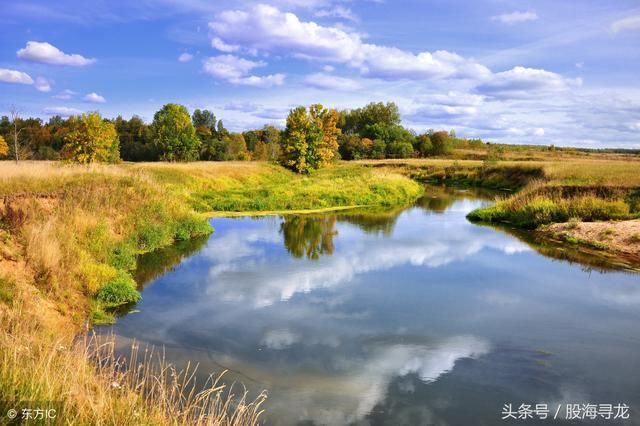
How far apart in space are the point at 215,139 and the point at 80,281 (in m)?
77.3

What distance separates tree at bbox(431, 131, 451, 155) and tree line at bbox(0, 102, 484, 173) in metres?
0.19

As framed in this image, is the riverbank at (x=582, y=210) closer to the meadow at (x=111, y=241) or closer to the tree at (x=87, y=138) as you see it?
the meadow at (x=111, y=241)

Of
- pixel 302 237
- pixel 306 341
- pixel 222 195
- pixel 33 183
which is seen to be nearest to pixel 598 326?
pixel 306 341

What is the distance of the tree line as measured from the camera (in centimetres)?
4497

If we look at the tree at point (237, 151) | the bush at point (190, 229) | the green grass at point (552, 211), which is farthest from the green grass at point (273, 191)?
the tree at point (237, 151)

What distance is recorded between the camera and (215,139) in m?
86.5

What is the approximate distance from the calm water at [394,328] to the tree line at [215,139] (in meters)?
28.2

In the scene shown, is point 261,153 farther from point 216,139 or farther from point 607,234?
point 607,234

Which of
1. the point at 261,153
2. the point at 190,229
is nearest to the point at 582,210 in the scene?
the point at 190,229

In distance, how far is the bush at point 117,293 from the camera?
38.8ft

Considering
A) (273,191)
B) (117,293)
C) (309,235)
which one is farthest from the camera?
(273,191)

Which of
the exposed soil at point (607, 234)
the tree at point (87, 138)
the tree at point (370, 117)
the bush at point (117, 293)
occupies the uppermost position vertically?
the tree at point (370, 117)

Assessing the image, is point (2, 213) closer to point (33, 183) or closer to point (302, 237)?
point (33, 183)

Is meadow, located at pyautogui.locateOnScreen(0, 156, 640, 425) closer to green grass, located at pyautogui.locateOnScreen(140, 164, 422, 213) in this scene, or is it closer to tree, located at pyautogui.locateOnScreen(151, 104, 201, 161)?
green grass, located at pyautogui.locateOnScreen(140, 164, 422, 213)
